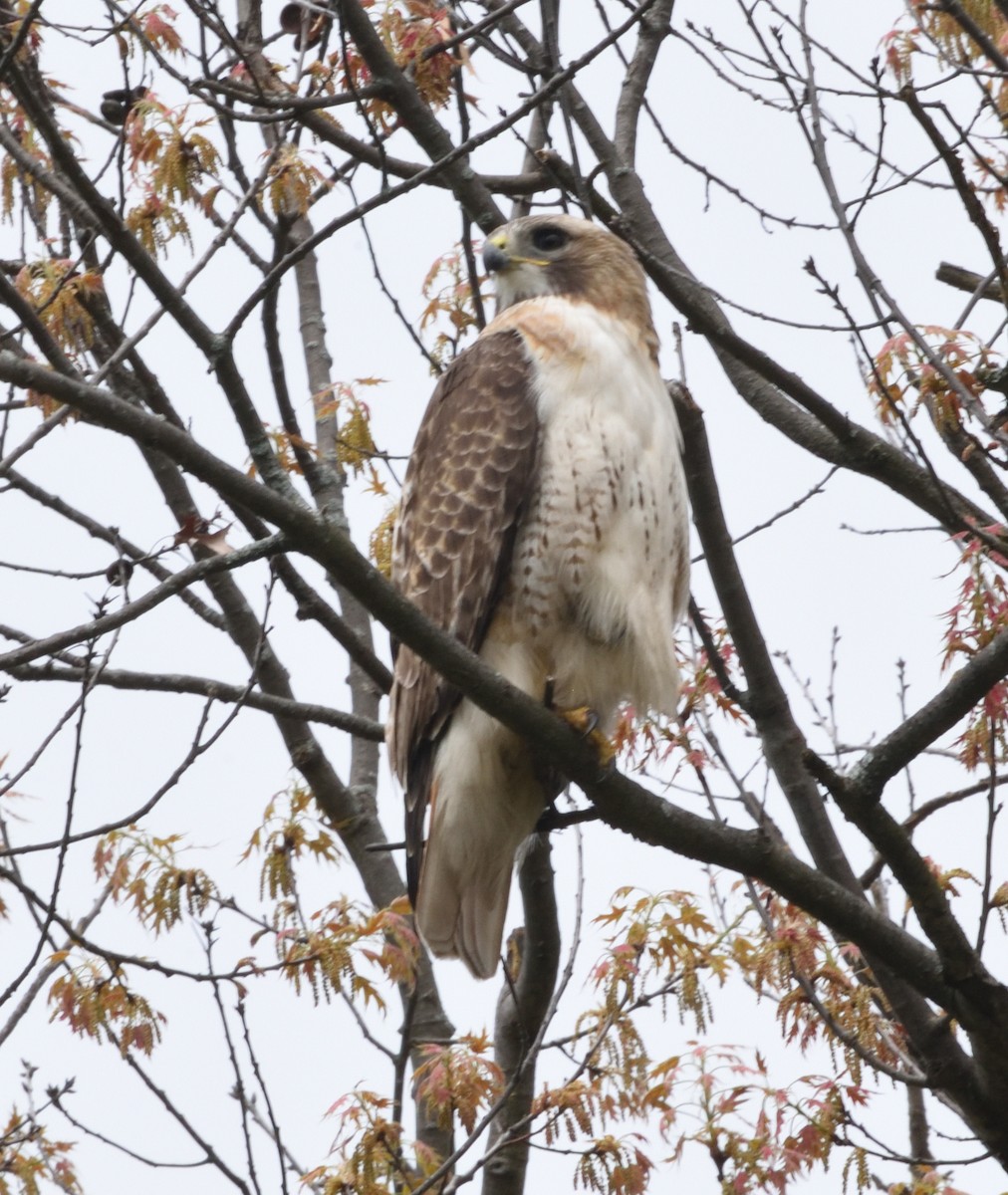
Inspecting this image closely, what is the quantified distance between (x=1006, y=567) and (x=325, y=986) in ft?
7.41

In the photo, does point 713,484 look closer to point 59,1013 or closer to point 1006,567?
point 1006,567

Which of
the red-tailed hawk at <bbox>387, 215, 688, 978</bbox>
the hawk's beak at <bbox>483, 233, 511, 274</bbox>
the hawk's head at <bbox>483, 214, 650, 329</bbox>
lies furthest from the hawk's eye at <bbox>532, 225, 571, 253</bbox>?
the red-tailed hawk at <bbox>387, 215, 688, 978</bbox>

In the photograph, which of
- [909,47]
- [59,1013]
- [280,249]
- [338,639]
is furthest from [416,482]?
[909,47]

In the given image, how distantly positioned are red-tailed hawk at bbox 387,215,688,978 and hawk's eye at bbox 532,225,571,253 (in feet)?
2.09

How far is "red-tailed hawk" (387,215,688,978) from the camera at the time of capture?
415 centimetres

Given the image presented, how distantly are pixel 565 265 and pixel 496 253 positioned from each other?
0.23 meters

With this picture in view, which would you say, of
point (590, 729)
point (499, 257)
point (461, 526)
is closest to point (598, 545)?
point (461, 526)

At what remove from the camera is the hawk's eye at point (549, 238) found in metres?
5.15

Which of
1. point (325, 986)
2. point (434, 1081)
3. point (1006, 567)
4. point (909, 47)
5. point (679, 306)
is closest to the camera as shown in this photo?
point (679, 306)

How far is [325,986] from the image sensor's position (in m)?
4.83

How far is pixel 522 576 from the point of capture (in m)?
4.20

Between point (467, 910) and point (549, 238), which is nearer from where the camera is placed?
point (467, 910)

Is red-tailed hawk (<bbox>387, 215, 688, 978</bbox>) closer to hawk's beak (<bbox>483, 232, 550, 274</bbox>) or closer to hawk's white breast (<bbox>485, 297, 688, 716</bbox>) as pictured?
hawk's white breast (<bbox>485, 297, 688, 716</bbox>)

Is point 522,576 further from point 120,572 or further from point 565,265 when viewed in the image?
Answer: point 565,265
